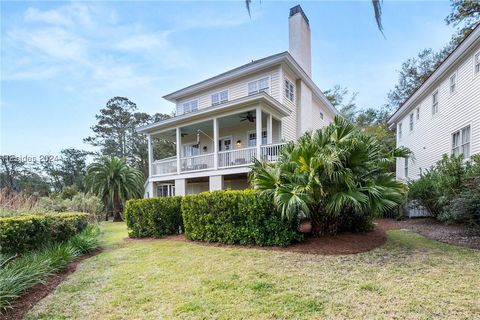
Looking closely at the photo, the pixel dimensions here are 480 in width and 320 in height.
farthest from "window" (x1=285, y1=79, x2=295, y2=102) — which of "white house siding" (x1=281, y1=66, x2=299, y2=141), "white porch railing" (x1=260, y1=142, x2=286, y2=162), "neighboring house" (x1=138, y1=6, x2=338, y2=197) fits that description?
"white porch railing" (x1=260, y1=142, x2=286, y2=162)

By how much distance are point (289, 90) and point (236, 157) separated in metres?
5.05

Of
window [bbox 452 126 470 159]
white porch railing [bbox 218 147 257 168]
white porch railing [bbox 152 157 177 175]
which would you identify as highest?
window [bbox 452 126 470 159]

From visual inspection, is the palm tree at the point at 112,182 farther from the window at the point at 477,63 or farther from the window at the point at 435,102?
the window at the point at 477,63

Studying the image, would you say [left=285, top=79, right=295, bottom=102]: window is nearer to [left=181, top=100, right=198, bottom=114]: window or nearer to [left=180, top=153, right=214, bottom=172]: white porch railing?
[left=180, top=153, right=214, bottom=172]: white porch railing

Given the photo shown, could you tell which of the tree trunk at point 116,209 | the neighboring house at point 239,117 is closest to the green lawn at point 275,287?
the neighboring house at point 239,117

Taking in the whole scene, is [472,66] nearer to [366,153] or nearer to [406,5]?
[366,153]

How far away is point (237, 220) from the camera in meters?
7.43

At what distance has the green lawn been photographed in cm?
342

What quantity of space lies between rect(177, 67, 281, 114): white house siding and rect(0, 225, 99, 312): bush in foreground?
36.5 ft

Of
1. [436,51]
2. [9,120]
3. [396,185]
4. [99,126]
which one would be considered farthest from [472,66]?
[99,126]

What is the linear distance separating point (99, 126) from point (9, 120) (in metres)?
37.8

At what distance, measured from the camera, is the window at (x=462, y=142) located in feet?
34.2

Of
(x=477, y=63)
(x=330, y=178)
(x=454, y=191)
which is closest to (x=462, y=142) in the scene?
(x=477, y=63)

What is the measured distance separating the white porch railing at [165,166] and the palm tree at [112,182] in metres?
6.43
